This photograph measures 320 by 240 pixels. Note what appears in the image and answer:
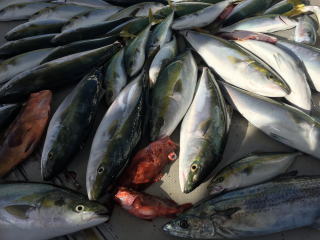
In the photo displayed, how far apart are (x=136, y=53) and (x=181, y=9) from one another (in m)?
0.60

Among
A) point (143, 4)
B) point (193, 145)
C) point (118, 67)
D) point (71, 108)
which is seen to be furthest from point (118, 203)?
point (143, 4)

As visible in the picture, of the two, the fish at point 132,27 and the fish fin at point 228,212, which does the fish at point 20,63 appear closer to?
the fish at point 132,27

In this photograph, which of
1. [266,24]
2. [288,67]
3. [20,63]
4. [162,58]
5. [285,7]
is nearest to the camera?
[288,67]

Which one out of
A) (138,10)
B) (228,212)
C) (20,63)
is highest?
(138,10)

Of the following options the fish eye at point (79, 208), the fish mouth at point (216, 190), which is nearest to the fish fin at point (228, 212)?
the fish mouth at point (216, 190)

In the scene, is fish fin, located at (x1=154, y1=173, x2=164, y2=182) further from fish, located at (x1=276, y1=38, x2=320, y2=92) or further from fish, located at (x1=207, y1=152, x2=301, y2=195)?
fish, located at (x1=276, y1=38, x2=320, y2=92)

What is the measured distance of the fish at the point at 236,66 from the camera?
7.04 ft

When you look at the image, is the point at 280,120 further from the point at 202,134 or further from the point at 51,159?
the point at 51,159

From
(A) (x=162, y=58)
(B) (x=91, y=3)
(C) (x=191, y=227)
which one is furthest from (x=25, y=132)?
(B) (x=91, y=3)

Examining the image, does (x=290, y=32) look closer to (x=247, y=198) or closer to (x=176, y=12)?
(x=176, y=12)

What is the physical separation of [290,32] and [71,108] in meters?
1.80

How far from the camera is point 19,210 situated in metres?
1.76

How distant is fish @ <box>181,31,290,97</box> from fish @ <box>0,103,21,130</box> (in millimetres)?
1320

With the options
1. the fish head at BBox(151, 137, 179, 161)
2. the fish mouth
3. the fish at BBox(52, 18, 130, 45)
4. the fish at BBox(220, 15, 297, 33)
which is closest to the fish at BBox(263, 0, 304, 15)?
the fish at BBox(220, 15, 297, 33)
